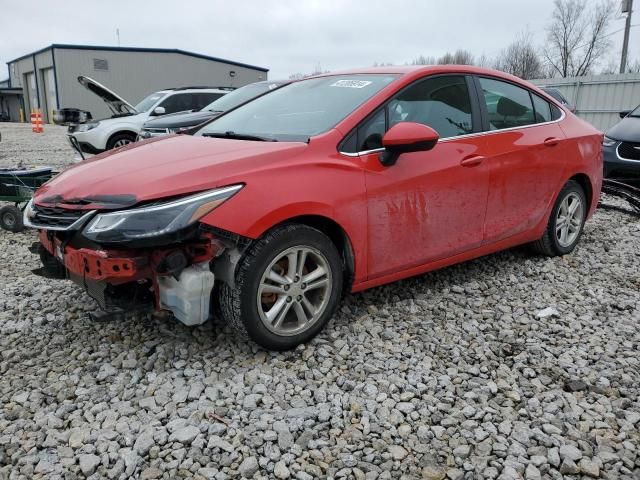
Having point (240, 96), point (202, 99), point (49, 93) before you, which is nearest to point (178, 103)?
point (202, 99)

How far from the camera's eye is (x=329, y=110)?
347 centimetres

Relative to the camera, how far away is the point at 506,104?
4.20 m

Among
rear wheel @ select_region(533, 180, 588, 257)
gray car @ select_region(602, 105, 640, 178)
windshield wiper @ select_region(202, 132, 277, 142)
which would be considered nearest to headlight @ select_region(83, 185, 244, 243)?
windshield wiper @ select_region(202, 132, 277, 142)

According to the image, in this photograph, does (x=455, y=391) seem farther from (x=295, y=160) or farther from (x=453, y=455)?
(x=295, y=160)

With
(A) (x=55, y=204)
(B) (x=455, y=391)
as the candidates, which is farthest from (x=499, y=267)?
(A) (x=55, y=204)

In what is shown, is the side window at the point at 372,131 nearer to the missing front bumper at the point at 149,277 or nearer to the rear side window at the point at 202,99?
the missing front bumper at the point at 149,277

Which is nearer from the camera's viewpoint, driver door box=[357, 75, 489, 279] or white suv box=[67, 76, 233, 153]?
driver door box=[357, 75, 489, 279]

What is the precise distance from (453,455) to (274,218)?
1.42 meters

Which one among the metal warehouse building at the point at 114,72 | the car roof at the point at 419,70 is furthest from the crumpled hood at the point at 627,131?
the metal warehouse building at the point at 114,72

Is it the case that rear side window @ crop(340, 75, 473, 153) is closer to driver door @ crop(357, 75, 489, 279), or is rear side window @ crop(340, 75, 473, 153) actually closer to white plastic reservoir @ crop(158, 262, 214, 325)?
driver door @ crop(357, 75, 489, 279)

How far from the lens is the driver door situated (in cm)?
333

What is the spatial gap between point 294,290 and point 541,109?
2.81m

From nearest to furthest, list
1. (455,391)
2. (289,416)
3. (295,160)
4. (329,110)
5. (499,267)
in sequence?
(289,416) < (455,391) < (295,160) < (329,110) < (499,267)

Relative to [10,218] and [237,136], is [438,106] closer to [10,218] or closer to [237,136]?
[237,136]
